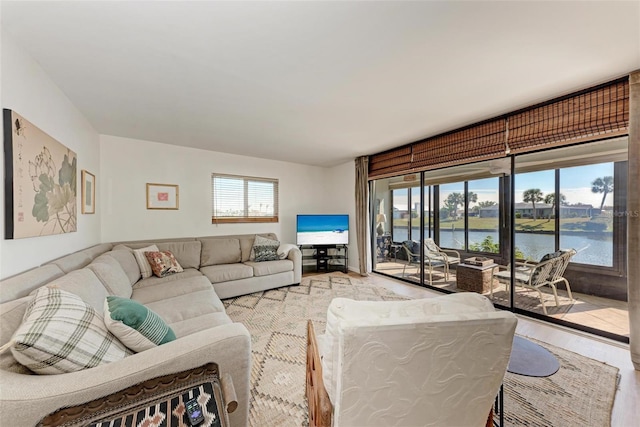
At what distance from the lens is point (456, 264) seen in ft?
12.2

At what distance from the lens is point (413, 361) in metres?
0.84

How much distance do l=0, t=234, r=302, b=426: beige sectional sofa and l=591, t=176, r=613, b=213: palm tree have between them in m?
3.70

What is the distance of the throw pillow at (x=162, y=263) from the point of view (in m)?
3.04

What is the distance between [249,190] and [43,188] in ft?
10.3

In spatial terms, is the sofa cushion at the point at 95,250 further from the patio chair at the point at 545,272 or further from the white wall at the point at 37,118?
the patio chair at the point at 545,272

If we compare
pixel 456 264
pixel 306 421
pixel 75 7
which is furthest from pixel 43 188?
pixel 456 264

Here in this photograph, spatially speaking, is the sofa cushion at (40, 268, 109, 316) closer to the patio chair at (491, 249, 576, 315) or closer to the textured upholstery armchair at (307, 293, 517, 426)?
the textured upholstery armchair at (307, 293, 517, 426)

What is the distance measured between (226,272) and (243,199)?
1716 mm

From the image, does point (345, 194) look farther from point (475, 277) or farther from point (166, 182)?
point (166, 182)

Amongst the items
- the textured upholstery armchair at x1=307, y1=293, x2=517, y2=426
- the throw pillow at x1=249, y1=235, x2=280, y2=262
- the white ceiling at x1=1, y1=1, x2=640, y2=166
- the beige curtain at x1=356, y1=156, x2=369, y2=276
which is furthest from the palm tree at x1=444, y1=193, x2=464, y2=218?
the textured upholstery armchair at x1=307, y1=293, x2=517, y2=426

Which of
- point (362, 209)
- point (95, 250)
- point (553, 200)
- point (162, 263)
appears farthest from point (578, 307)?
point (95, 250)

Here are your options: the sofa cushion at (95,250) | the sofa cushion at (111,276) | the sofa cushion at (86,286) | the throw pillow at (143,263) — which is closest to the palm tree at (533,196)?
the sofa cushion at (86,286)

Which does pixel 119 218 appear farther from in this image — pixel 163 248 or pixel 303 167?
pixel 303 167

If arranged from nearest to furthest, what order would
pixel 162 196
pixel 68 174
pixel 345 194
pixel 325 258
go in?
pixel 68 174 → pixel 162 196 → pixel 325 258 → pixel 345 194
